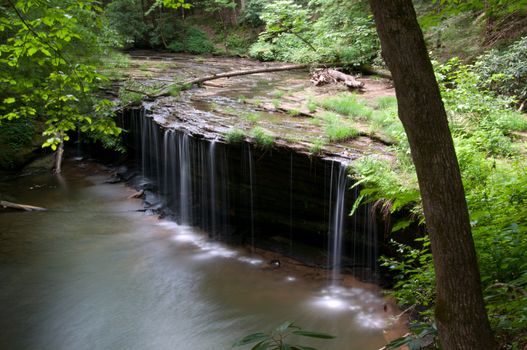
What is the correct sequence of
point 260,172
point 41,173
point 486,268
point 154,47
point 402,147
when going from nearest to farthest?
1. point 486,268
2. point 402,147
3. point 260,172
4. point 41,173
5. point 154,47

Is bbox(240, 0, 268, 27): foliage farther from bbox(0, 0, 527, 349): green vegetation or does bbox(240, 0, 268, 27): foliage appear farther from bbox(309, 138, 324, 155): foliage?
bbox(309, 138, 324, 155): foliage

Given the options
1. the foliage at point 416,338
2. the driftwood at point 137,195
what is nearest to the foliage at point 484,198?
the foliage at point 416,338

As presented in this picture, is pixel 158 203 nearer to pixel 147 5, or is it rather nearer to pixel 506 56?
pixel 506 56

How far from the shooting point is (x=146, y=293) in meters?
7.50

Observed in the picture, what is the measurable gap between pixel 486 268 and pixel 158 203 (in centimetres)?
921

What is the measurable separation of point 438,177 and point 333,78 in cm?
1202

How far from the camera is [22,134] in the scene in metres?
14.0

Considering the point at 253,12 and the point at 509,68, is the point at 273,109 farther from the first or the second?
the point at 253,12

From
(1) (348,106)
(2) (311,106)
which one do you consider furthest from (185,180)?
(1) (348,106)

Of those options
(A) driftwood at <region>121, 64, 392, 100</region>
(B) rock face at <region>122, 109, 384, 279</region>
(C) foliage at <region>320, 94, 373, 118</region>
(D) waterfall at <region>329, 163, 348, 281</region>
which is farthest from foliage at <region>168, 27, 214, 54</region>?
(D) waterfall at <region>329, 163, 348, 281</region>

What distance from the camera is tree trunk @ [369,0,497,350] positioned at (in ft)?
7.24

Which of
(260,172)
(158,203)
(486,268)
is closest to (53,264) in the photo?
(158,203)

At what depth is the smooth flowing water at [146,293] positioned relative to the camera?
631cm

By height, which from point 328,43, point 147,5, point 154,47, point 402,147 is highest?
point 147,5
